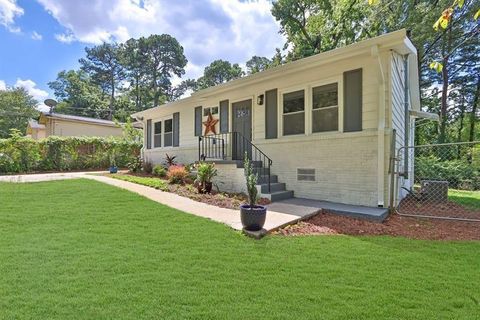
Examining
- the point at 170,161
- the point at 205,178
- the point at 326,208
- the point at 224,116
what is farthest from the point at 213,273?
the point at 170,161

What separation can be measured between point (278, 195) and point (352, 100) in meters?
2.90

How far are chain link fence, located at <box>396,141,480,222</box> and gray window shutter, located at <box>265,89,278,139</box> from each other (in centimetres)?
328

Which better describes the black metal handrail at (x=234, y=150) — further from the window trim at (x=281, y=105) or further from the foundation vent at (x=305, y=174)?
the window trim at (x=281, y=105)

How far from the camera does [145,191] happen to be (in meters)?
8.23

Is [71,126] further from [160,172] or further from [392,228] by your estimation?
[392,228]

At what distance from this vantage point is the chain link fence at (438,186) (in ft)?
22.5

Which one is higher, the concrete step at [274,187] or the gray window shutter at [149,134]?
the gray window shutter at [149,134]

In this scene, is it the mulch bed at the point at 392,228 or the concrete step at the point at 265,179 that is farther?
the concrete step at the point at 265,179

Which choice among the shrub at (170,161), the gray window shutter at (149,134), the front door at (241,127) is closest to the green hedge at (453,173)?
the front door at (241,127)

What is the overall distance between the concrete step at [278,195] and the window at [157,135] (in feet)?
24.7

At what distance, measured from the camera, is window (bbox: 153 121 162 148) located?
13.6m

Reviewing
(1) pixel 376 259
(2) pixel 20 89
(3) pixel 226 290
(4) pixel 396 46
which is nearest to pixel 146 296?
(3) pixel 226 290

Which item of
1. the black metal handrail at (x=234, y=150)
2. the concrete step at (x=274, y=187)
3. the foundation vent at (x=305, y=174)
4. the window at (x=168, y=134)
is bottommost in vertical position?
the concrete step at (x=274, y=187)

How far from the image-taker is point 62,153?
15820 millimetres
